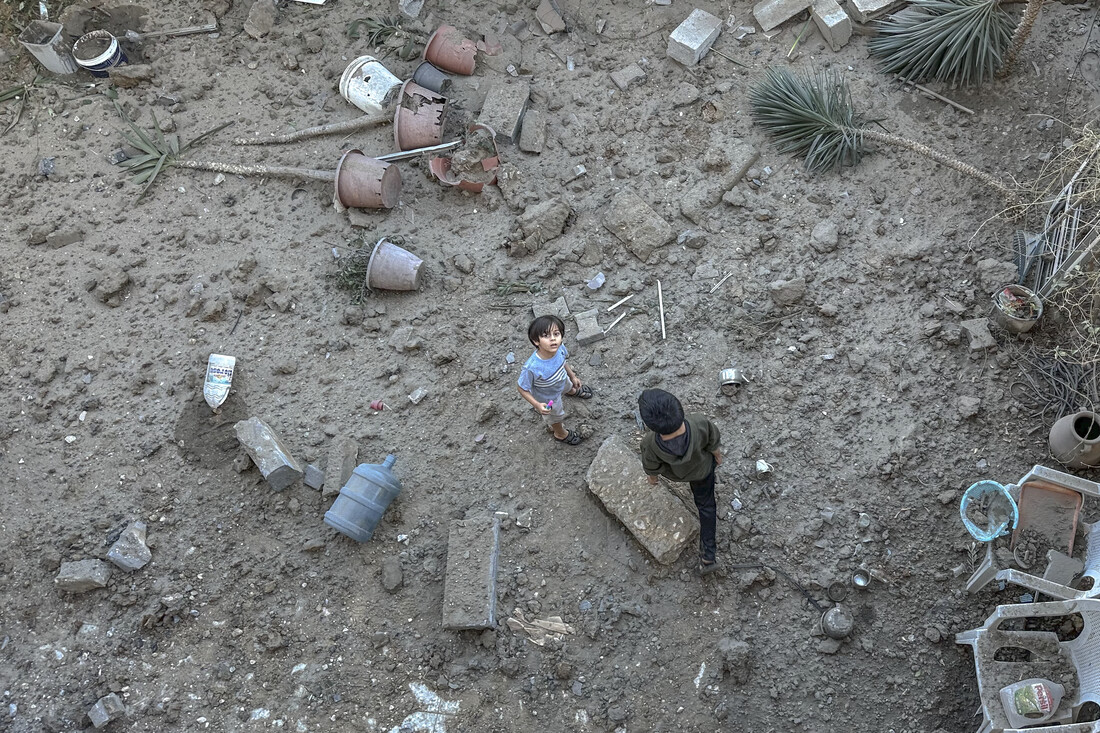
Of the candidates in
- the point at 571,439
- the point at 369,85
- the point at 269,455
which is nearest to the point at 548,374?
the point at 571,439

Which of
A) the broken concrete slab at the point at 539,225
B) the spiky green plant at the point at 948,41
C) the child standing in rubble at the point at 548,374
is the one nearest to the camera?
the child standing in rubble at the point at 548,374

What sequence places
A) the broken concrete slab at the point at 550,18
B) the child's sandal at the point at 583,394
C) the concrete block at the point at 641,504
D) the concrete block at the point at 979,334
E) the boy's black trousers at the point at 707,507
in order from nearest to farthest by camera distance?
the boy's black trousers at the point at 707,507, the concrete block at the point at 641,504, the concrete block at the point at 979,334, the child's sandal at the point at 583,394, the broken concrete slab at the point at 550,18

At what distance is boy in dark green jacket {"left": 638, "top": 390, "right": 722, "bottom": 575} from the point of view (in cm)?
343

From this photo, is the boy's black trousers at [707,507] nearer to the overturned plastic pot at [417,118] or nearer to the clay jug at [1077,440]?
the clay jug at [1077,440]

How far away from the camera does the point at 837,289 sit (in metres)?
4.82

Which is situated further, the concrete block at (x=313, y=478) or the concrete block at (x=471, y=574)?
the concrete block at (x=313, y=478)

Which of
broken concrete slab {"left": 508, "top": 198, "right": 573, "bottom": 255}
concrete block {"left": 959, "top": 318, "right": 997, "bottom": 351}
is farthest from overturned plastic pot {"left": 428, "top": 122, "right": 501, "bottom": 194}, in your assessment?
concrete block {"left": 959, "top": 318, "right": 997, "bottom": 351}

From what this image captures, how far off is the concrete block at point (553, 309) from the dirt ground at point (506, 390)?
10 centimetres

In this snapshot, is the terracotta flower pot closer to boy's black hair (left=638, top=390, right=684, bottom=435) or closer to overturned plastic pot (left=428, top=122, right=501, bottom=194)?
overturned plastic pot (left=428, top=122, right=501, bottom=194)

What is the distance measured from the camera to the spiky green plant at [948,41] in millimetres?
5121

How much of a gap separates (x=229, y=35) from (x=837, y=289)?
524 cm

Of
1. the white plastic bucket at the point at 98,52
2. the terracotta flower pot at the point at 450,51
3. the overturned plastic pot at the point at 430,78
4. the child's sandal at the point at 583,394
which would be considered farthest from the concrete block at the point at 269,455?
the white plastic bucket at the point at 98,52

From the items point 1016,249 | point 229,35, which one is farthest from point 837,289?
point 229,35

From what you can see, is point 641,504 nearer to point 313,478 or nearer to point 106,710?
point 313,478
